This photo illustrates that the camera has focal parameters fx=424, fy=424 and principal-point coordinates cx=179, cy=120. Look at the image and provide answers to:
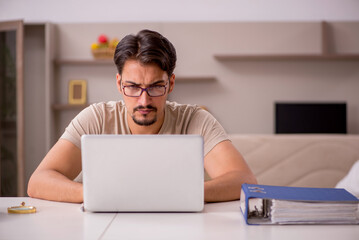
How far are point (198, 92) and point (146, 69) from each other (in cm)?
276

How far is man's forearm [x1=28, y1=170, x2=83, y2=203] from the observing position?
129 centimetres

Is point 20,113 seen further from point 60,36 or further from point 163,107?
point 163,107

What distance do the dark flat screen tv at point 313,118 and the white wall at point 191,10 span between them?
0.96m

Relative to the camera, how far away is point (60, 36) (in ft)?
14.5

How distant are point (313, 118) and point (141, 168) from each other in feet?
11.3

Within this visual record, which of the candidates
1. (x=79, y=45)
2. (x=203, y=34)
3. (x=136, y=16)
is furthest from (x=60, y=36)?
(x=203, y=34)

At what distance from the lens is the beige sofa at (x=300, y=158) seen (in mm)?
3551

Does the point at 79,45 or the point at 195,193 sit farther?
the point at 79,45

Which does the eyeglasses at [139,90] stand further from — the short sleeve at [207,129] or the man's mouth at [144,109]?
the short sleeve at [207,129]

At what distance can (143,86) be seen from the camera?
1.68 meters

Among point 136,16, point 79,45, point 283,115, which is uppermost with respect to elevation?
point 136,16

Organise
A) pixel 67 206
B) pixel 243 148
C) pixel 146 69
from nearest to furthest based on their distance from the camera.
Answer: pixel 67 206
pixel 146 69
pixel 243 148

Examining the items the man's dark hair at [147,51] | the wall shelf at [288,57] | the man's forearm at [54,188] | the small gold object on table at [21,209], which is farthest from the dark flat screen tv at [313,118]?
the small gold object on table at [21,209]

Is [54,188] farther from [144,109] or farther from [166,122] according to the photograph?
[166,122]
